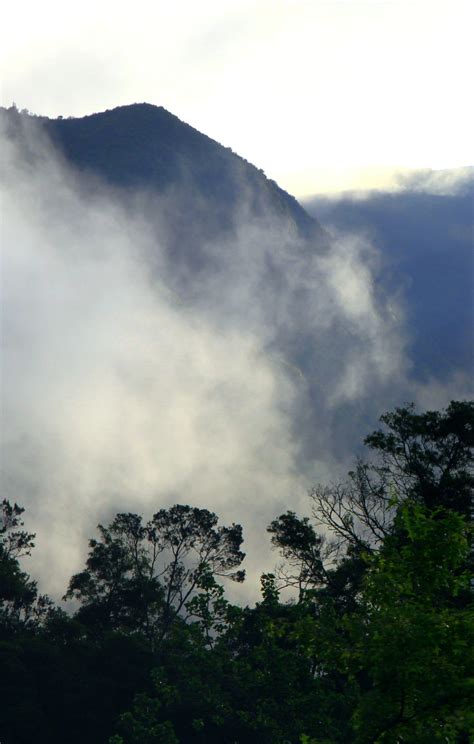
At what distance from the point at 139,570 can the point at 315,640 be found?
53.9 m

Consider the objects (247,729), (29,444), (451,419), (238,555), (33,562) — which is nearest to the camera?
(451,419)

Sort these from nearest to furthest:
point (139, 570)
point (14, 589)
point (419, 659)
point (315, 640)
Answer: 1. point (419, 659)
2. point (315, 640)
3. point (14, 589)
4. point (139, 570)

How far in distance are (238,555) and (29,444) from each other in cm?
13775

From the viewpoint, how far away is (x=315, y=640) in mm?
14797

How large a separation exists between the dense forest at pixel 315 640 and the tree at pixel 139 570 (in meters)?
0.19

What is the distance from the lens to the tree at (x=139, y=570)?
64.0 meters

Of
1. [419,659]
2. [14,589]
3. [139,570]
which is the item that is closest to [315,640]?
[419,659]

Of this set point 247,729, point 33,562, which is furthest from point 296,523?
point 33,562

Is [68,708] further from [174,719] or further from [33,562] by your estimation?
[33,562]

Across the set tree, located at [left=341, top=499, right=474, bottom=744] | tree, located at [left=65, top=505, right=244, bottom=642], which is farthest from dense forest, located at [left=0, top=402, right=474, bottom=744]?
tree, located at [left=65, top=505, right=244, bottom=642]

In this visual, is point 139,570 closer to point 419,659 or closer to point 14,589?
point 14,589

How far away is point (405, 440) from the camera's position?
34625mm

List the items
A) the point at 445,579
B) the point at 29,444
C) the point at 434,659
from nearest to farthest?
1. the point at 434,659
2. the point at 445,579
3. the point at 29,444

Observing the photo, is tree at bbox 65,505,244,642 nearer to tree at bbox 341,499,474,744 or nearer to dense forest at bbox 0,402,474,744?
dense forest at bbox 0,402,474,744
